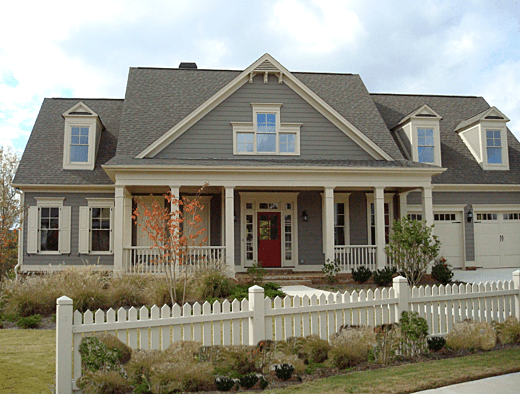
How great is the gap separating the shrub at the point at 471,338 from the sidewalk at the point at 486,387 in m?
1.36

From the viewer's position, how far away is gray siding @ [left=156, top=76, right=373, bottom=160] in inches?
631

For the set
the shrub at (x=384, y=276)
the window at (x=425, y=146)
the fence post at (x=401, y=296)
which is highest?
the window at (x=425, y=146)

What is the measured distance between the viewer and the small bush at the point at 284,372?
18.3 feet

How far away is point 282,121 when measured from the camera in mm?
16438

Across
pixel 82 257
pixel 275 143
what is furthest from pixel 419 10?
pixel 82 257

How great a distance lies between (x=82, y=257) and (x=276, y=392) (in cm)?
1309

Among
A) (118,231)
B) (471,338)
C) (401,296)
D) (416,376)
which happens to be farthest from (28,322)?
(471,338)

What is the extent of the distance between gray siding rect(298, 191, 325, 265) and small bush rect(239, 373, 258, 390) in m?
12.1

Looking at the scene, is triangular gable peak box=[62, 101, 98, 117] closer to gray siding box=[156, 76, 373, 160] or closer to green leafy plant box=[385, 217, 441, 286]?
gray siding box=[156, 76, 373, 160]

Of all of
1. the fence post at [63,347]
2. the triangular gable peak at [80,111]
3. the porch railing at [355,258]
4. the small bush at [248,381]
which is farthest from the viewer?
the triangular gable peak at [80,111]

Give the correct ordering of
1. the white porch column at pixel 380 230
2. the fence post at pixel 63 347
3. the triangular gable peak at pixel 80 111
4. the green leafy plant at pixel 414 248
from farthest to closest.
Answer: the triangular gable peak at pixel 80 111 → the white porch column at pixel 380 230 → the green leafy plant at pixel 414 248 → the fence post at pixel 63 347

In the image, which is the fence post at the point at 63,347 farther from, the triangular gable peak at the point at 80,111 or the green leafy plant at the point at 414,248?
the triangular gable peak at the point at 80,111

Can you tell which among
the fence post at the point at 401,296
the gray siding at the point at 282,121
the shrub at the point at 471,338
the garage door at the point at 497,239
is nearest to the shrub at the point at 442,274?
the gray siding at the point at 282,121

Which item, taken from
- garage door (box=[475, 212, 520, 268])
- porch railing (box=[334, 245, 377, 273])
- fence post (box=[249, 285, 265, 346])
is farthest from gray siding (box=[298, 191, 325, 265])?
fence post (box=[249, 285, 265, 346])
